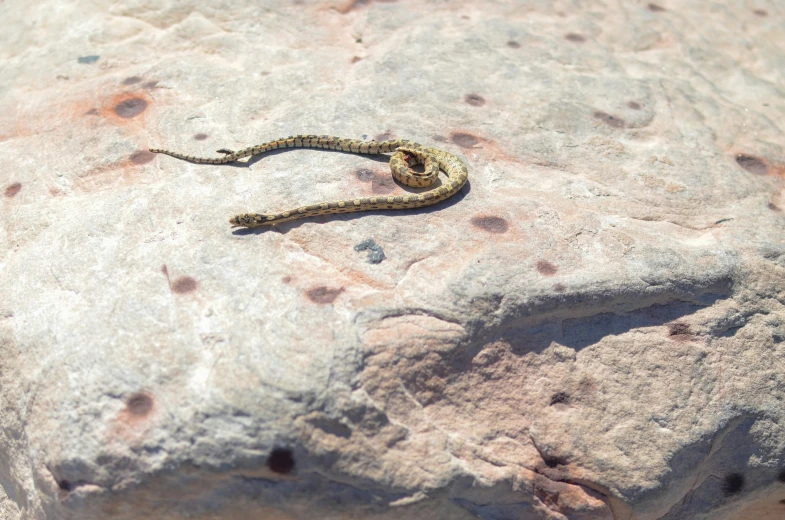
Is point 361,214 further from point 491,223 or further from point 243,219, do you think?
point 491,223

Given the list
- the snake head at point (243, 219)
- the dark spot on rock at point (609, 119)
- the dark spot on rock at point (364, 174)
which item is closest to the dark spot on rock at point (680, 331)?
the dark spot on rock at point (609, 119)

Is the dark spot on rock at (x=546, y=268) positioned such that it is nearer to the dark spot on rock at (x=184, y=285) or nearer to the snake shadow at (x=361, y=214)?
→ the snake shadow at (x=361, y=214)

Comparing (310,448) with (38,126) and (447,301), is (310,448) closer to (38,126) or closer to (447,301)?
(447,301)

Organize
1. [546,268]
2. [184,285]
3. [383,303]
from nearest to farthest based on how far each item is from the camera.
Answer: [383,303], [184,285], [546,268]

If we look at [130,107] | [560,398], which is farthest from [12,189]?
[560,398]

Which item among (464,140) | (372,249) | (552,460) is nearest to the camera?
(552,460)

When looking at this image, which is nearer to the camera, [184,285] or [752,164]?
[184,285]

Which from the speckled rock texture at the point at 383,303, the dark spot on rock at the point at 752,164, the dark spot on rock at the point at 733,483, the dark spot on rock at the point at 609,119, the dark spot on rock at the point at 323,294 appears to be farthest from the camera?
the dark spot on rock at the point at 609,119
